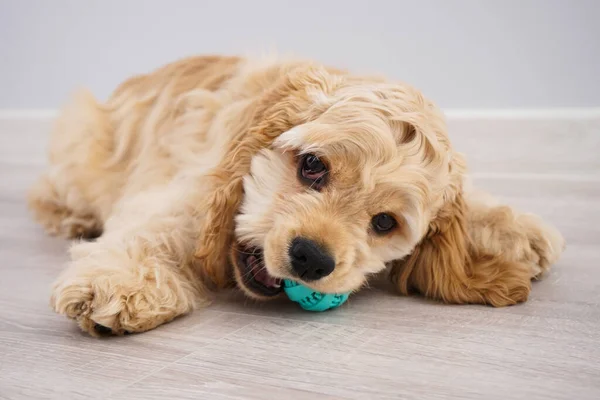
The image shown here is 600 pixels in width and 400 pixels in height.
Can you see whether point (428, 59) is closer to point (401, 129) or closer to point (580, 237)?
point (580, 237)

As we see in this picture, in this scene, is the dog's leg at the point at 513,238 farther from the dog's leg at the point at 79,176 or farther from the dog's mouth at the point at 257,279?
the dog's leg at the point at 79,176

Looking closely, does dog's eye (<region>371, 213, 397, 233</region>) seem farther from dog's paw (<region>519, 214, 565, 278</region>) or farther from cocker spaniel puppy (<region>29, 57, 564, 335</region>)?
dog's paw (<region>519, 214, 565, 278</region>)

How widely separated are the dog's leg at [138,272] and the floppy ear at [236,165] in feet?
0.29

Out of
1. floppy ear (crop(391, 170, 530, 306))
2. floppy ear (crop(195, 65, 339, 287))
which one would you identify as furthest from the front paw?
floppy ear (crop(391, 170, 530, 306))

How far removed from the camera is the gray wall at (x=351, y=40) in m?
4.15

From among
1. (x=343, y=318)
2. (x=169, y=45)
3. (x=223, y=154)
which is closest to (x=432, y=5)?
(x=169, y=45)

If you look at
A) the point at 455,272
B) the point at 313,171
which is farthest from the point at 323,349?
the point at 455,272

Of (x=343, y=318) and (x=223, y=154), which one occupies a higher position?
(x=223, y=154)

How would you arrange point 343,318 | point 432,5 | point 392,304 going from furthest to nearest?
point 432,5 → point 392,304 → point 343,318

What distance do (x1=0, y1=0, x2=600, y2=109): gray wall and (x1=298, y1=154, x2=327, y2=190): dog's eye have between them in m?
1.96

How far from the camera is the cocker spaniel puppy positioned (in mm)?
1777

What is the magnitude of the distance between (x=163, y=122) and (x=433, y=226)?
1086 mm

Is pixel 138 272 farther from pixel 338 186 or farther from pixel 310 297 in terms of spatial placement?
pixel 338 186

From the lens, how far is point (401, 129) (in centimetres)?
187
